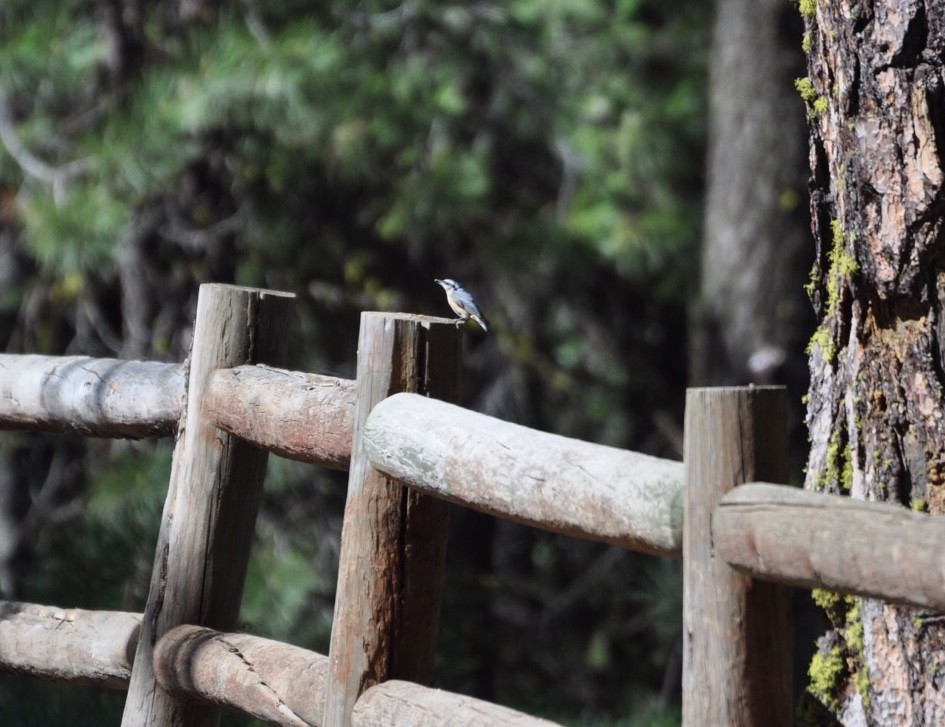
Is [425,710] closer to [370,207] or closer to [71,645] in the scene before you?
[71,645]

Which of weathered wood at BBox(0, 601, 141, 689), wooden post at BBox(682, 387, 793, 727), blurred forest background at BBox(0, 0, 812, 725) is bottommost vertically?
weathered wood at BBox(0, 601, 141, 689)

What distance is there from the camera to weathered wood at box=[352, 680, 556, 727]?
5.98ft

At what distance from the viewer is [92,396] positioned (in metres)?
2.95

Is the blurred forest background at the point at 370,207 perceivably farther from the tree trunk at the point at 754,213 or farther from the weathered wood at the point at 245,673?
the weathered wood at the point at 245,673

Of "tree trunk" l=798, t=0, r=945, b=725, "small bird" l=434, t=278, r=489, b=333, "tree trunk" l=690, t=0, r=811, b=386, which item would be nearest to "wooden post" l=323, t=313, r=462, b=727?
"tree trunk" l=798, t=0, r=945, b=725

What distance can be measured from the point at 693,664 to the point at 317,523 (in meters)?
4.74

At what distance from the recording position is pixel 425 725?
76.6 inches

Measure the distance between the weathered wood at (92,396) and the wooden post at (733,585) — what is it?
1.50m

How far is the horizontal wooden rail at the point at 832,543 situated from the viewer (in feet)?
4.28

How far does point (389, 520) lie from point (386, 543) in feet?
0.13

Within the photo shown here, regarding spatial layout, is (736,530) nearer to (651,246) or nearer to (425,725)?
(425,725)

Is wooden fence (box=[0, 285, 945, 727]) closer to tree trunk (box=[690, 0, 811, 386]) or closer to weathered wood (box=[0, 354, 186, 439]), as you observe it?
weathered wood (box=[0, 354, 186, 439])

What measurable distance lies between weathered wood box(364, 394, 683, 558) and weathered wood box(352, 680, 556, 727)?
10.7 inches

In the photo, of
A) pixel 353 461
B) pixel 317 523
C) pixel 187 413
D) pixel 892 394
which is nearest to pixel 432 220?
pixel 317 523
